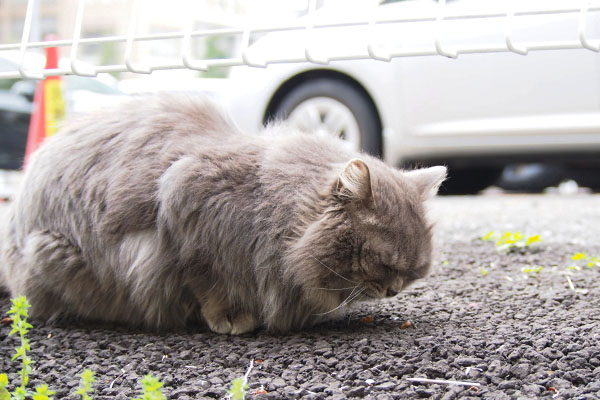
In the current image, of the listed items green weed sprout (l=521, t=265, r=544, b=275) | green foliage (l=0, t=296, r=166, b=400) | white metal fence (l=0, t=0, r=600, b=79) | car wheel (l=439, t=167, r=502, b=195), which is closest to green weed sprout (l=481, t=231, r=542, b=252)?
green weed sprout (l=521, t=265, r=544, b=275)

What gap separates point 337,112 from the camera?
20.2 feet

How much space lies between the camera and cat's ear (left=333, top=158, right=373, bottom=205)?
2.19 metres

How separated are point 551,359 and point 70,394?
1.45m

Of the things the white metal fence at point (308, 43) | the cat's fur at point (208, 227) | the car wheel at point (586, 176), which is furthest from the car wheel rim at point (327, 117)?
the car wheel at point (586, 176)

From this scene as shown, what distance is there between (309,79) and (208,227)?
419cm

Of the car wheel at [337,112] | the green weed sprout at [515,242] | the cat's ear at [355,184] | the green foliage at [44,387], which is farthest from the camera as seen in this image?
the car wheel at [337,112]

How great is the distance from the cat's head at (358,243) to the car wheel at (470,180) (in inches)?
223

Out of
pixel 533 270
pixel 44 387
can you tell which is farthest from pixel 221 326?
pixel 533 270

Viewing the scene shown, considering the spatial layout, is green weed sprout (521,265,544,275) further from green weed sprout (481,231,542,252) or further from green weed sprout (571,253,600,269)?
green weed sprout (481,231,542,252)

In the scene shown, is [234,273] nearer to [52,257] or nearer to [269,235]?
[269,235]

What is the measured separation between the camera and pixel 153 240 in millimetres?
2410

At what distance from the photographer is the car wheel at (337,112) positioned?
611 centimetres

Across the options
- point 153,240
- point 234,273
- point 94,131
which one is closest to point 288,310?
point 234,273

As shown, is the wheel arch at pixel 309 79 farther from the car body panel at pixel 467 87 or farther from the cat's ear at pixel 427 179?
the cat's ear at pixel 427 179
